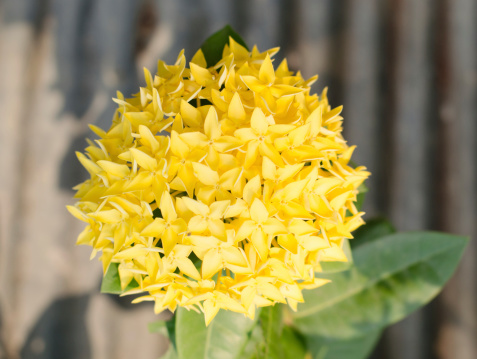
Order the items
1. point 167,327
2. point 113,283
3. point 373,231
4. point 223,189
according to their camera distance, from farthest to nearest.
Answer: point 373,231 < point 167,327 < point 113,283 < point 223,189

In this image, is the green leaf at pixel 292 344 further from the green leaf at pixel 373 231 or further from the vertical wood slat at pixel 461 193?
the vertical wood slat at pixel 461 193

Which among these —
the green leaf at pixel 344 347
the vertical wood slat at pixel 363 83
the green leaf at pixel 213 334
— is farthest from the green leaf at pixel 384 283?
the vertical wood slat at pixel 363 83

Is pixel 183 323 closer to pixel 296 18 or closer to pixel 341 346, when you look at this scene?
pixel 341 346

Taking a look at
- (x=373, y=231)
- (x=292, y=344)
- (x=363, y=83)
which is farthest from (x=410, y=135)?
(x=292, y=344)

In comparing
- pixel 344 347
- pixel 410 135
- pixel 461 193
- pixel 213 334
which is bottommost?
pixel 344 347

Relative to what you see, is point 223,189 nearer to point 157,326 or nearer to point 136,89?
point 157,326

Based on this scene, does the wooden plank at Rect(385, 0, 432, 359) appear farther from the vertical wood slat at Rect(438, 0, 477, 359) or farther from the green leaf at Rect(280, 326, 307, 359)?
the green leaf at Rect(280, 326, 307, 359)
